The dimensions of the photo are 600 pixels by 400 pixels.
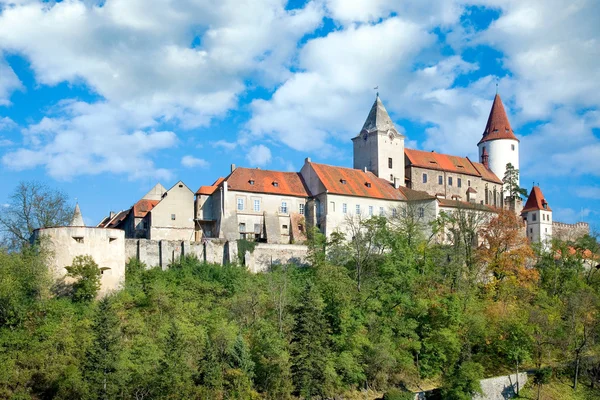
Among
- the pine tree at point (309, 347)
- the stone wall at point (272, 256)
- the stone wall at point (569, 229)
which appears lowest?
the pine tree at point (309, 347)

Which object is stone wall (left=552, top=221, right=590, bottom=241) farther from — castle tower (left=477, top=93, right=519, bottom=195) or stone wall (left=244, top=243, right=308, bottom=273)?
stone wall (left=244, top=243, right=308, bottom=273)

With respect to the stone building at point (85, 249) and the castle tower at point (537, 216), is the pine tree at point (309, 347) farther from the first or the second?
the castle tower at point (537, 216)

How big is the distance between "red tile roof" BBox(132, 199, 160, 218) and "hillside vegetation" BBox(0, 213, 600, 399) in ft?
28.7

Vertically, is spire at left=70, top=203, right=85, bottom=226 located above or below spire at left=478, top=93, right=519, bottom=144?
below

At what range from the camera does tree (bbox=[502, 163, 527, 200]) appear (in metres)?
79.5

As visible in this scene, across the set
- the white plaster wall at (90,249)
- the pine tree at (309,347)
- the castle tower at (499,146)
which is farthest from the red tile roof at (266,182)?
the castle tower at (499,146)

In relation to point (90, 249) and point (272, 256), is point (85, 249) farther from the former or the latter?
point (272, 256)

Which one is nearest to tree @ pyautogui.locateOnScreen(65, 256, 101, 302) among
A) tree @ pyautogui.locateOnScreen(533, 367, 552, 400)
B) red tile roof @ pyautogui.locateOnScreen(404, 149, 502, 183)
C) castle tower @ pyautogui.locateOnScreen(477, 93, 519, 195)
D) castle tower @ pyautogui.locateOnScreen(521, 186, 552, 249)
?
tree @ pyautogui.locateOnScreen(533, 367, 552, 400)

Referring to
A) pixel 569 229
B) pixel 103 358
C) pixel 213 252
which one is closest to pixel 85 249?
pixel 213 252

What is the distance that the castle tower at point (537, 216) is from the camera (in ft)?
257

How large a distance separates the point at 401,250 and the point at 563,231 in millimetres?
35132

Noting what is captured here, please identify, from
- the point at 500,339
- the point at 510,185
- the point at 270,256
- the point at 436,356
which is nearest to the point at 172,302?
the point at 270,256

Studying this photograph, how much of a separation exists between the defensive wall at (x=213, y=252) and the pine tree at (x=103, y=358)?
1261cm

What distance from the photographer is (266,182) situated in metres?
60.9
